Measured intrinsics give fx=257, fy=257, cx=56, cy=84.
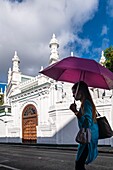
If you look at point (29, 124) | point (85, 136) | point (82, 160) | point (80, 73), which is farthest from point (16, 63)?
point (85, 136)

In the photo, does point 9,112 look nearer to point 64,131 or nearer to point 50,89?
point 50,89

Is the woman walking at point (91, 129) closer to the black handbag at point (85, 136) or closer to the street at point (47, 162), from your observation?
the black handbag at point (85, 136)

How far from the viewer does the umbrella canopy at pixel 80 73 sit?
408 centimetres

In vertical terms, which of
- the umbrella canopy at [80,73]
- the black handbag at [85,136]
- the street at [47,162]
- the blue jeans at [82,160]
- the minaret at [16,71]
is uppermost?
the minaret at [16,71]

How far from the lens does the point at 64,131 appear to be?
20.5m

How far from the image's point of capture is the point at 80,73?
4703 mm

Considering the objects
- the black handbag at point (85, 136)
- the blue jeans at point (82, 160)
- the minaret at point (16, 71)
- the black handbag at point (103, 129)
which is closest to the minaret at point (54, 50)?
the minaret at point (16, 71)

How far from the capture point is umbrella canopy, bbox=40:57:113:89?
4.08 m

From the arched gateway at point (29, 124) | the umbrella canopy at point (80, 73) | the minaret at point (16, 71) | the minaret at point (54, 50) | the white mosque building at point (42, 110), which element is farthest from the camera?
the minaret at point (16, 71)

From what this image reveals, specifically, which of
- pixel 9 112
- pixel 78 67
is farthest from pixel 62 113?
pixel 78 67

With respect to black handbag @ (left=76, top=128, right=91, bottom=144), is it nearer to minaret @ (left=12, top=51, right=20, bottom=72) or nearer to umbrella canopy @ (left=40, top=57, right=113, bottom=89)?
umbrella canopy @ (left=40, top=57, right=113, bottom=89)

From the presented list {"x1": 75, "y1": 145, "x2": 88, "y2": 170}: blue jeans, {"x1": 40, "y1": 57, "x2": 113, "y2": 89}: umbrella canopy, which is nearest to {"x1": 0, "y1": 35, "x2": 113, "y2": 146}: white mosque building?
{"x1": 40, "y1": 57, "x2": 113, "y2": 89}: umbrella canopy

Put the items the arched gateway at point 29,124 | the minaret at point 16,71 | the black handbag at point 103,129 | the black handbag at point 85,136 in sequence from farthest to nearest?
the minaret at point 16,71 → the arched gateway at point 29,124 → the black handbag at point 103,129 → the black handbag at point 85,136

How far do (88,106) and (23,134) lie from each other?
22371 mm
